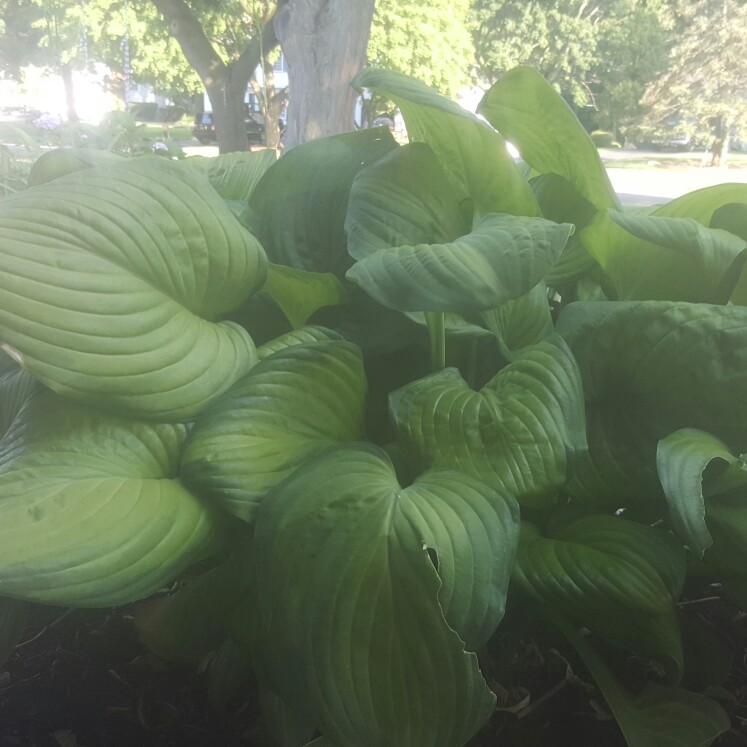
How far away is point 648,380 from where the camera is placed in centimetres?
40

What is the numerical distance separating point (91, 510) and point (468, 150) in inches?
11.7

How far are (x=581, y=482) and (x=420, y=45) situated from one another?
2.27m

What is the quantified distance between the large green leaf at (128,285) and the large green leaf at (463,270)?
0.31 ft

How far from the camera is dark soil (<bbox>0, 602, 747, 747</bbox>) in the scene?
42 cm

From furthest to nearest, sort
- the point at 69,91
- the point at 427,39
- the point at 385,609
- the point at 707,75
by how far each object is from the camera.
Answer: the point at 427,39
the point at 707,75
the point at 69,91
the point at 385,609

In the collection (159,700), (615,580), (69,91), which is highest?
(69,91)

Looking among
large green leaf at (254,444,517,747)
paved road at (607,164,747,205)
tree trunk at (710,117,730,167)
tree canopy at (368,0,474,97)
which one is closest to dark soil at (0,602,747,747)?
large green leaf at (254,444,517,747)

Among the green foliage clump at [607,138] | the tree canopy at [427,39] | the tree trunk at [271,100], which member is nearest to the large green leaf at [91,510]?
the green foliage clump at [607,138]

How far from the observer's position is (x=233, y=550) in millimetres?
398

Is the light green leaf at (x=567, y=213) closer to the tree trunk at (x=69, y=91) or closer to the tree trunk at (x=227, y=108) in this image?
the tree trunk at (x=69, y=91)

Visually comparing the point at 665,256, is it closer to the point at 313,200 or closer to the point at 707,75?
the point at 313,200

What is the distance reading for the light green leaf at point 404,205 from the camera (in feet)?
1.35

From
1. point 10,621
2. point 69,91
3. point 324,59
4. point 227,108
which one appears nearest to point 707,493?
point 10,621

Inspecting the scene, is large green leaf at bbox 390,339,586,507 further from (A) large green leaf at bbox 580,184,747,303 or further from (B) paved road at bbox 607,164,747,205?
(B) paved road at bbox 607,164,747,205
